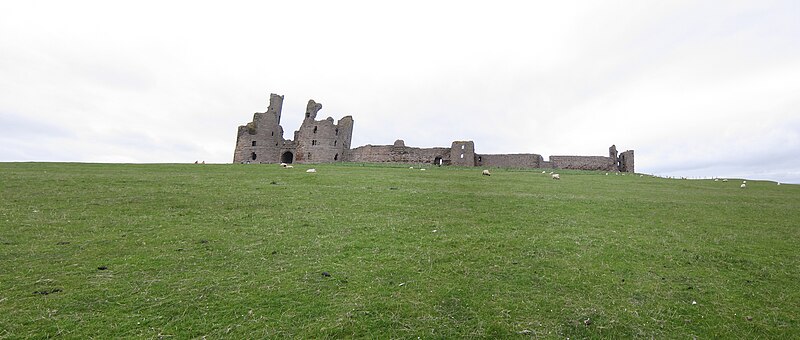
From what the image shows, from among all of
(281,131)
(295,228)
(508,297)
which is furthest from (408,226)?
(281,131)

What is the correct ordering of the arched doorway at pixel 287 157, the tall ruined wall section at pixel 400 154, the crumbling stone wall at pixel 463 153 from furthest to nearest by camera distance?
the arched doorway at pixel 287 157 < the tall ruined wall section at pixel 400 154 < the crumbling stone wall at pixel 463 153

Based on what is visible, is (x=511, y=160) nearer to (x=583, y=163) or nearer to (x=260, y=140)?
(x=583, y=163)

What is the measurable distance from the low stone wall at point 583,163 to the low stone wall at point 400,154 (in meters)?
14.9

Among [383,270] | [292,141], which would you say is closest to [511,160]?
[292,141]

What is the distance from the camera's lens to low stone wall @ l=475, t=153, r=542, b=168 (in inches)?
2031

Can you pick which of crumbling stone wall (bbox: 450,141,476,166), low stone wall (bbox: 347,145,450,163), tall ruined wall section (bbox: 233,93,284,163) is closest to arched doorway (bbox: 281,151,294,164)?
tall ruined wall section (bbox: 233,93,284,163)

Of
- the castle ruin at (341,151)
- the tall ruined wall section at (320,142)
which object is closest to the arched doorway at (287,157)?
the castle ruin at (341,151)

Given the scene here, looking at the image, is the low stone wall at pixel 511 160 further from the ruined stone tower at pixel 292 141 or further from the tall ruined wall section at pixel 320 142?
the ruined stone tower at pixel 292 141

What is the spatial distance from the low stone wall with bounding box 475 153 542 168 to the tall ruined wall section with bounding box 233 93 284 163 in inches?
1430

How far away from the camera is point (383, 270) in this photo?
850cm

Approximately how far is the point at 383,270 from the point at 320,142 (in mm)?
57176

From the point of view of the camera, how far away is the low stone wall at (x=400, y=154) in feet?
188

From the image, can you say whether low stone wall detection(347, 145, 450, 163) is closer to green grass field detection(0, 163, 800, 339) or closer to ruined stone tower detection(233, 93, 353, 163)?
ruined stone tower detection(233, 93, 353, 163)

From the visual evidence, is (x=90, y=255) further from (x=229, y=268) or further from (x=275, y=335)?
(x=275, y=335)
